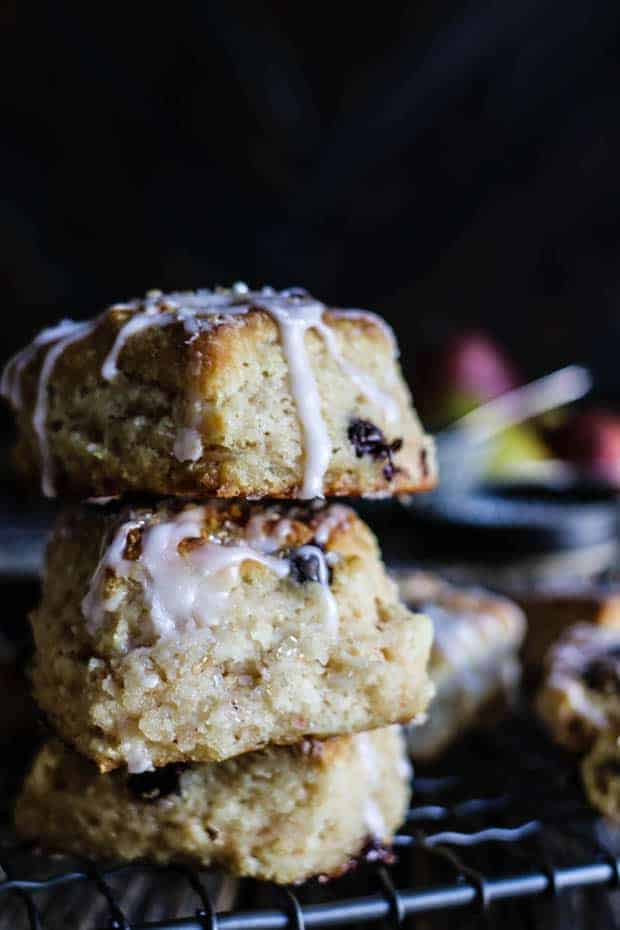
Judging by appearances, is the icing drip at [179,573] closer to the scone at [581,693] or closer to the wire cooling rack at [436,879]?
the wire cooling rack at [436,879]

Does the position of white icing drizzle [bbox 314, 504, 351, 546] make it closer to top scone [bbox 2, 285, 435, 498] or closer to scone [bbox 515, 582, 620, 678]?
top scone [bbox 2, 285, 435, 498]

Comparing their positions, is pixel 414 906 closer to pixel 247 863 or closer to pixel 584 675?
pixel 247 863

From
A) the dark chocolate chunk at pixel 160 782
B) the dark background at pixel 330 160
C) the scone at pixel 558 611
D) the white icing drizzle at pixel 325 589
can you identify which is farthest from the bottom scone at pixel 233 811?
the dark background at pixel 330 160

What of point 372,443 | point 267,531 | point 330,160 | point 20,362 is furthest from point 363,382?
point 330,160

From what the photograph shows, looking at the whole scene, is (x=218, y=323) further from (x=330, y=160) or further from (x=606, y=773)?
(x=330, y=160)

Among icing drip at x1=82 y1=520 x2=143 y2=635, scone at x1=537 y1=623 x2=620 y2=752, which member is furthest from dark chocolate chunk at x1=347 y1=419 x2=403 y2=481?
scone at x1=537 y1=623 x2=620 y2=752

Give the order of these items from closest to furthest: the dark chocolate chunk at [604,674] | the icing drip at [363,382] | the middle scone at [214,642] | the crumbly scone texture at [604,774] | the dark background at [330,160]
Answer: the middle scone at [214,642]
the icing drip at [363,382]
the crumbly scone texture at [604,774]
the dark chocolate chunk at [604,674]
the dark background at [330,160]
